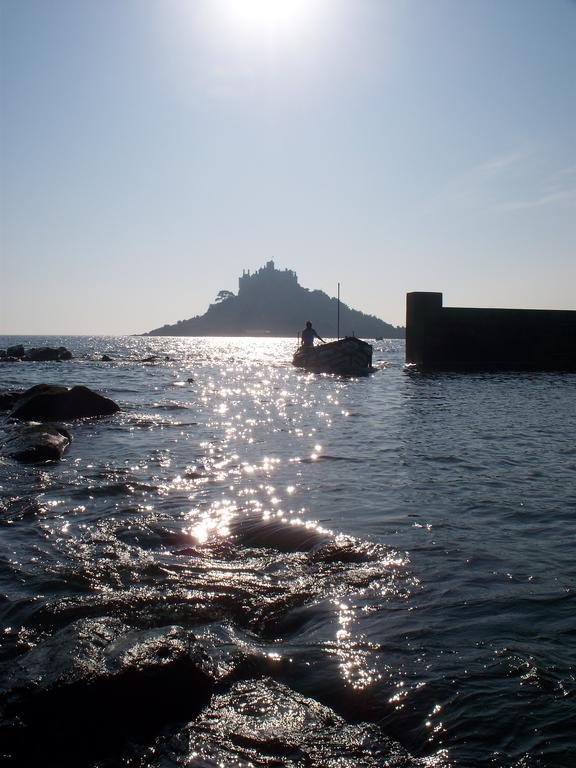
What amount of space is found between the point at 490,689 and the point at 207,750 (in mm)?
1562

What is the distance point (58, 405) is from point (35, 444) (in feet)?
17.0

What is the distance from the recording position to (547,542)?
578cm

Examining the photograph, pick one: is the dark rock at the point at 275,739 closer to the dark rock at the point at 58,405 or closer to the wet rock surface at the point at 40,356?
the dark rock at the point at 58,405

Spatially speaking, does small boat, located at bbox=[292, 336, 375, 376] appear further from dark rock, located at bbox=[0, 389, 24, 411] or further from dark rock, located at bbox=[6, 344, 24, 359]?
dark rock, located at bbox=[6, 344, 24, 359]

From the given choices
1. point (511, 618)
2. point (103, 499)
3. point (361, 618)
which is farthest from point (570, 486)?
point (103, 499)

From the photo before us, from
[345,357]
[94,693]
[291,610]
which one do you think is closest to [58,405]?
[291,610]

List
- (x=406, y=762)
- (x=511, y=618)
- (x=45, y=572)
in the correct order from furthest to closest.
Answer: (x=45, y=572) → (x=511, y=618) → (x=406, y=762)

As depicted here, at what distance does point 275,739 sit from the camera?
9.77 feet

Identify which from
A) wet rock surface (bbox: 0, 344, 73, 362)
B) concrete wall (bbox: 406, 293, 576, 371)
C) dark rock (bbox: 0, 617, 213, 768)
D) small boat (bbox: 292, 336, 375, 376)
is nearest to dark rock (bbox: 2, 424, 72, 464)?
dark rock (bbox: 0, 617, 213, 768)

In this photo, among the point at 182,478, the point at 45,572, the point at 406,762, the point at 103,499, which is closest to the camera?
the point at 406,762

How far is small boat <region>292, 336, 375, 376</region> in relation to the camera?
33125mm

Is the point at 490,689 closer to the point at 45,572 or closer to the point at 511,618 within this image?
the point at 511,618

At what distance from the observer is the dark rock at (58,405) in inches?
578

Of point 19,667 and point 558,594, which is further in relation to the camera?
point 558,594
